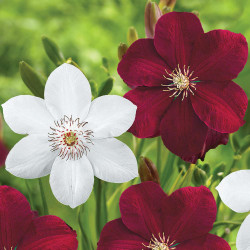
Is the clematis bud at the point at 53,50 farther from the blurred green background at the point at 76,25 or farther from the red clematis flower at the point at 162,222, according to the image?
the blurred green background at the point at 76,25

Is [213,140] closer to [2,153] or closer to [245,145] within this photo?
[245,145]

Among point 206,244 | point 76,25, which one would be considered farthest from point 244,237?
point 76,25

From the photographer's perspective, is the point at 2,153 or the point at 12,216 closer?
the point at 12,216

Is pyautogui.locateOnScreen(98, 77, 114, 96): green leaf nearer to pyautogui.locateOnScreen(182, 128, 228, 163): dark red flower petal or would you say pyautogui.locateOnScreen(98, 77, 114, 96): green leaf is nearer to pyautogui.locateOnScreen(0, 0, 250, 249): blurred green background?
pyautogui.locateOnScreen(182, 128, 228, 163): dark red flower petal

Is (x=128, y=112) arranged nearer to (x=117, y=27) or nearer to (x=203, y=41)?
(x=203, y=41)

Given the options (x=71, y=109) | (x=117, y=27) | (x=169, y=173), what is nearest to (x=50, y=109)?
(x=71, y=109)
